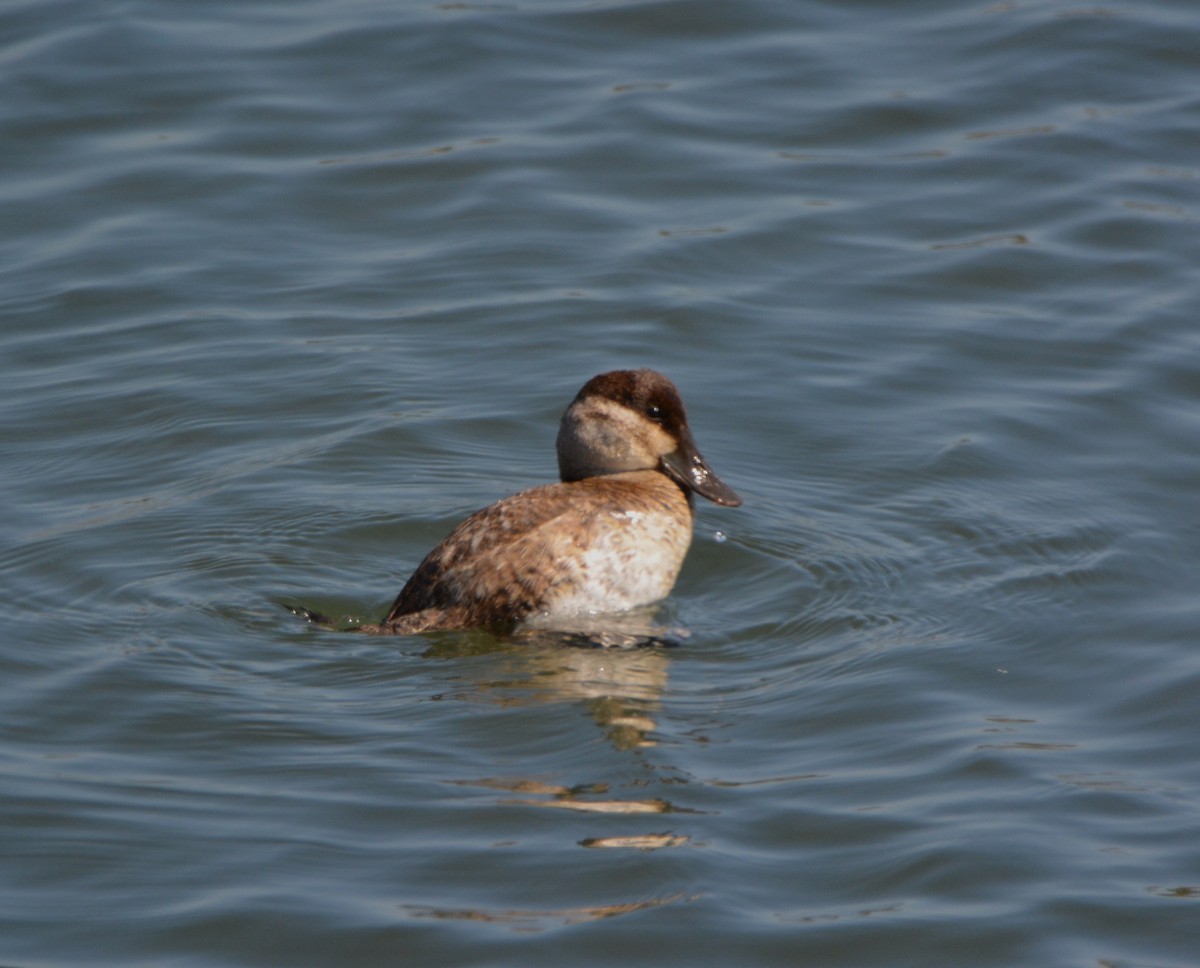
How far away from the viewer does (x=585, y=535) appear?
291 inches

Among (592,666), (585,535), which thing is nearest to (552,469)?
(585,535)

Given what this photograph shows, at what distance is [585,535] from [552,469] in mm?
1954

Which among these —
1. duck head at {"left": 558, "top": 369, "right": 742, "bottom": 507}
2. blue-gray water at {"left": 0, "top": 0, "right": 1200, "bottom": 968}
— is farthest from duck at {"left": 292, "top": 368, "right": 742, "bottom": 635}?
blue-gray water at {"left": 0, "top": 0, "right": 1200, "bottom": 968}

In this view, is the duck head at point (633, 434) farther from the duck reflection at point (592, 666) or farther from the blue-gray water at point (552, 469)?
the duck reflection at point (592, 666)

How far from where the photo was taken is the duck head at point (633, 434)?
25.9 ft

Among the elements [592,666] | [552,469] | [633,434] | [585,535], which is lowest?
[592,666]

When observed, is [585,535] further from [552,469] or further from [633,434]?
[552,469]

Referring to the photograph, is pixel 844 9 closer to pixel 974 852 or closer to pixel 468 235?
pixel 468 235

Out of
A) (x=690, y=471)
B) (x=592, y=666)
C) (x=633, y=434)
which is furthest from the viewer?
(x=690, y=471)

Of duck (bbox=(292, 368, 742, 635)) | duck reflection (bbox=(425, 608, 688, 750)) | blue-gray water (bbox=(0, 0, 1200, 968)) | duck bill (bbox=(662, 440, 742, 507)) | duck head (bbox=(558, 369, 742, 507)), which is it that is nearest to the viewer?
blue-gray water (bbox=(0, 0, 1200, 968))

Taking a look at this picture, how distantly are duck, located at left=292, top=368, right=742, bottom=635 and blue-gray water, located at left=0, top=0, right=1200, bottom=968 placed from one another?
21cm

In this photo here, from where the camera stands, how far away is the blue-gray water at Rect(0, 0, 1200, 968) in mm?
5707

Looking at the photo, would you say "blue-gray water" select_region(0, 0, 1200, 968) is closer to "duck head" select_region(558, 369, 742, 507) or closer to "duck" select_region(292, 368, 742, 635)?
"duck" select_region(292, 368, 742, 635)

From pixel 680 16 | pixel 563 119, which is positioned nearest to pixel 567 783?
pixel 563 119
